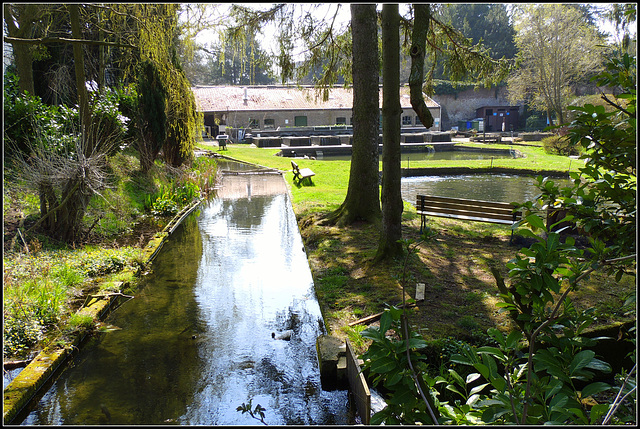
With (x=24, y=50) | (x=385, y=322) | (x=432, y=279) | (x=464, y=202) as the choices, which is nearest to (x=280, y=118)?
(x=24, y=50)

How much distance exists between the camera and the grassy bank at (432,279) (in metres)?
5.03

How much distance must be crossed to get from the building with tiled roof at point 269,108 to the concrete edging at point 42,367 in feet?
119

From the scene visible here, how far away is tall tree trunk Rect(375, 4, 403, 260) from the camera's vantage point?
20.6 ft

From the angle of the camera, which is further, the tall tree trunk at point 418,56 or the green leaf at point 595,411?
the tall tree trunk at point 418,56

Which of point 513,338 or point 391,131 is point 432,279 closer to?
point 391,131

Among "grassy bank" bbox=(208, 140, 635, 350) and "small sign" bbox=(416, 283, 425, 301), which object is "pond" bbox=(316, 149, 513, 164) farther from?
"small sign" bbox=(416, 283, 425, 301)

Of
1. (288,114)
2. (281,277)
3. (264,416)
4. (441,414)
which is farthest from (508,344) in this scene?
(288,114)

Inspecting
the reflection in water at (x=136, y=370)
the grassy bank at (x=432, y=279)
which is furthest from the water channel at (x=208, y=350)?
the grassy bank at (x=432, y=279)

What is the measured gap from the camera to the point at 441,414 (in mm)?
2566

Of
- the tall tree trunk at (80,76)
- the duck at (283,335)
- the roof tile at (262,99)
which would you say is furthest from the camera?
the roof tile at (262,99)

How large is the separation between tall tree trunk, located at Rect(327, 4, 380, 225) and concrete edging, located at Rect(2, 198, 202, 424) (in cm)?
489

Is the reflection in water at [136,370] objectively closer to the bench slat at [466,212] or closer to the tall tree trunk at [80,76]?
the tall tree trunk at [80,76]

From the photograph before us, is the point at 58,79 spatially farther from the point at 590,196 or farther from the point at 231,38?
the point at 590,196

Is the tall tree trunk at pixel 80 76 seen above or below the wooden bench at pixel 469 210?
above
